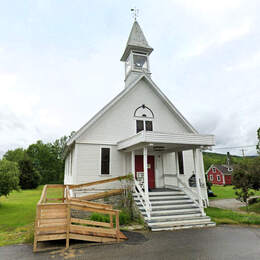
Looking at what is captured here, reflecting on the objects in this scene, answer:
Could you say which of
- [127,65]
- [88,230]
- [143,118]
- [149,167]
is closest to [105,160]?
[149,167]

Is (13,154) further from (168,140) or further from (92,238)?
(92,238)

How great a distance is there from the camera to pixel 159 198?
946 centimetres

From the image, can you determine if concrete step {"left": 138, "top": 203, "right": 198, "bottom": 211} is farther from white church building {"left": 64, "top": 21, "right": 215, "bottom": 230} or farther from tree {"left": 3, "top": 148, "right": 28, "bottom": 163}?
tree {"left": 3, "top": 148, "right": 28, "bottom": 163}

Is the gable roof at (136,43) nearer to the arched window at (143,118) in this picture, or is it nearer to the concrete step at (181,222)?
the arched window at (143,118)

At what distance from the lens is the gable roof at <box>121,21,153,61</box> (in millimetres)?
13867

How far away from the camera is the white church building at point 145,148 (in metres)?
8.59

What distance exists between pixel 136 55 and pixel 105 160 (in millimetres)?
8495

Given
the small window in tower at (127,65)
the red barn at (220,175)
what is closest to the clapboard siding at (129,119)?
the small window in tower at (127,65)

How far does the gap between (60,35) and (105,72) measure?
5746 millimetres

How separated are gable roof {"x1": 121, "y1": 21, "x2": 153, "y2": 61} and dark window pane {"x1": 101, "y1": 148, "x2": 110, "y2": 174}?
8106mm

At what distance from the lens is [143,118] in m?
12.6

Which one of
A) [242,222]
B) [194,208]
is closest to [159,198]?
[194,208]

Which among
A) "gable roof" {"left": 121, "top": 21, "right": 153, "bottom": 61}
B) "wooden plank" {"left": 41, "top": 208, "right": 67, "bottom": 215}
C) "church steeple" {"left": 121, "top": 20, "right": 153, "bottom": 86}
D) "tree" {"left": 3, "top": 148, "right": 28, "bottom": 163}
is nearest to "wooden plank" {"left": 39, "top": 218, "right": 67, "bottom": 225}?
"wooden plank" {"left": 41, "top": 208, "right": 67, "bottom": 215}

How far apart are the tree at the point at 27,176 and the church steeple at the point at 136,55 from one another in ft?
82.1
